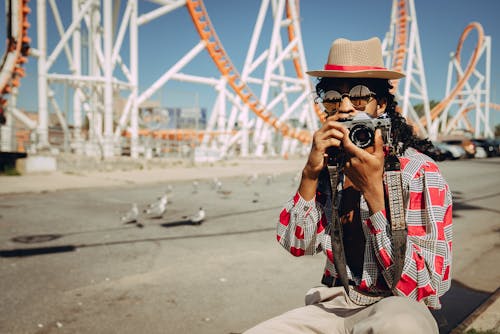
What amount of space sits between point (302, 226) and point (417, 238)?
0.45m

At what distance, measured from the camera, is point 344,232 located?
167 cm

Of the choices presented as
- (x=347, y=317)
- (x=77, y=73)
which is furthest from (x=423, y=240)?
(x=77, y=73)

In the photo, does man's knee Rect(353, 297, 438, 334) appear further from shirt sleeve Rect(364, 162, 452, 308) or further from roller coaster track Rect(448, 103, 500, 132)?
roller coaster track Rect(448, 103, 500, 132)

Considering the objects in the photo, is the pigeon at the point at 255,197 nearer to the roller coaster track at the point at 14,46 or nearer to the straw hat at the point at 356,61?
the straw hat at the point at 356,61

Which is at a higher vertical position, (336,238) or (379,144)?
(379,144)

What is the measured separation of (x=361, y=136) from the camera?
140cm

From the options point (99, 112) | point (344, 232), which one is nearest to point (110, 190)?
point (344, 232)

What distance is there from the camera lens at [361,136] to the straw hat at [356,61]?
0.35m

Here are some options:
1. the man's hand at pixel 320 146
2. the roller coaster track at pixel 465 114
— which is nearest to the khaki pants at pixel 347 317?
the man's hand at pixel 320 146

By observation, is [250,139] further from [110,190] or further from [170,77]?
[110,190]

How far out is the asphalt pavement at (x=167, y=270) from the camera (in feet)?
9.52

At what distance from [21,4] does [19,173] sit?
5.86m

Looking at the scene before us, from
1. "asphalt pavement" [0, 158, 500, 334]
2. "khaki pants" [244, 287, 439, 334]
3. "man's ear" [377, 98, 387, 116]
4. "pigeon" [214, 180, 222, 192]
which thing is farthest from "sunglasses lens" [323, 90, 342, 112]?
"pigeon" [214, 180, 222, 192]

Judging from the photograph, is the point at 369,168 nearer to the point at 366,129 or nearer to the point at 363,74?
the point at 366,129
